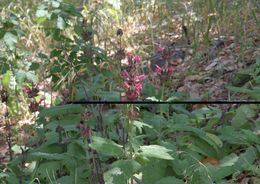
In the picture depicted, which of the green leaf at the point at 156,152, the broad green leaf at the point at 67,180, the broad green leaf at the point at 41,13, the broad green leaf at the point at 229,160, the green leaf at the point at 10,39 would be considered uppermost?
the broad green leaf at the point at 41,13

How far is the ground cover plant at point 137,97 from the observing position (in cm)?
205

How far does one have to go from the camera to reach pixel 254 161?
2281 mm

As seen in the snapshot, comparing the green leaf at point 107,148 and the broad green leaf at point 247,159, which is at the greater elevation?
the green leaf at point 107,148

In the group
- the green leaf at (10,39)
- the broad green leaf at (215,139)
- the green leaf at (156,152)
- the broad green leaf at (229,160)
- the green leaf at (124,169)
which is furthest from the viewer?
the green leaf at (10,39)

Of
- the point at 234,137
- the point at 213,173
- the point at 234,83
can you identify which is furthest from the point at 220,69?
the point at 213,173

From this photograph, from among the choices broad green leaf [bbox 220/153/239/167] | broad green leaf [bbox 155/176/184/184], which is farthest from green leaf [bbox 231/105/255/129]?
broad green leaf [bbox 155/176/184/184]

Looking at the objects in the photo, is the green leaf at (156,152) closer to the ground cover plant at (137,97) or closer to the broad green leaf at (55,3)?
Result: the ground cover plant at (137,97)

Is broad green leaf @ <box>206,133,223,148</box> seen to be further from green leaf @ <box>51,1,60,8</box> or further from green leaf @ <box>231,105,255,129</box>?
green leaf @ <box>51,1,60,8</box>

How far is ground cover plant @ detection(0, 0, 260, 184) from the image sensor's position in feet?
6.73

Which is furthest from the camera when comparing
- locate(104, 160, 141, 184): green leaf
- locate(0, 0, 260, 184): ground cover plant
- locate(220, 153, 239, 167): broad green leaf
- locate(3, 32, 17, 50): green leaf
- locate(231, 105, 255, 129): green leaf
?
locate(3, 32, 17, 50): green leaf

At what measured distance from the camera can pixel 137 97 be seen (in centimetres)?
178

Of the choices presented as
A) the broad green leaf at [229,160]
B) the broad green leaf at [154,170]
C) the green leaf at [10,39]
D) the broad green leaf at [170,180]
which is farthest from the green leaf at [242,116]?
the green leaf at [10,39]

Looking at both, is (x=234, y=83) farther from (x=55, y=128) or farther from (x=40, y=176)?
(x=40, y=176)

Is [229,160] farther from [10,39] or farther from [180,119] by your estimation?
[10,39]
